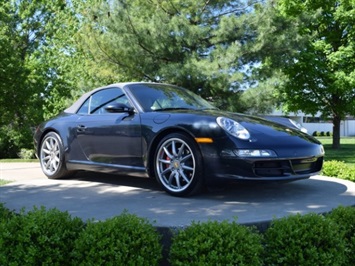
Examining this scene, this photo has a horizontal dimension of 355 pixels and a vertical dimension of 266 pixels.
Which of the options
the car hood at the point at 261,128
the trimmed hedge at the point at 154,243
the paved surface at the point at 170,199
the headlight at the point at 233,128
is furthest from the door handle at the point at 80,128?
the trimmed hedge at the point at 154,243

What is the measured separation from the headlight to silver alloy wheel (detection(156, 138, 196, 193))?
0.42 meters

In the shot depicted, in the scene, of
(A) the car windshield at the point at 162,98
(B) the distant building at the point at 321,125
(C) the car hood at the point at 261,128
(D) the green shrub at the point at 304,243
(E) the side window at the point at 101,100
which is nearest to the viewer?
(D) the green shrub at the point at 304,243

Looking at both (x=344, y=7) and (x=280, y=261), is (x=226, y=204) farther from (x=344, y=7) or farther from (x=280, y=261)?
(x=344, y=7)

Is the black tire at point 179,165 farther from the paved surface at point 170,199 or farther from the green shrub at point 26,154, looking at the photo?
the green shrub at point 26,154

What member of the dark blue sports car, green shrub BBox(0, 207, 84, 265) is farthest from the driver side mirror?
green shrub BBox(0, 207, 84, 265)

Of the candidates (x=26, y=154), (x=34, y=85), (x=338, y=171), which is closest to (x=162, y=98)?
(x=338, y=171)

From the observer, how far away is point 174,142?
4.29 m

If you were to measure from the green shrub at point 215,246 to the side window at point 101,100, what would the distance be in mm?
2537

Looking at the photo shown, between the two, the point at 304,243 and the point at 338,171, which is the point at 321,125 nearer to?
the point at 338,171

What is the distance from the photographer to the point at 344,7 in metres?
21.5

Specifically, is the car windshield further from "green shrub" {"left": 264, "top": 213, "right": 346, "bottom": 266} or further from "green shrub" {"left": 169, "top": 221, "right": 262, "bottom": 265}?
"green shrub" {"left": 264, "top": 213, "right": 346, "bottom": 266}

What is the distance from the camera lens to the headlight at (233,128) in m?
4.03

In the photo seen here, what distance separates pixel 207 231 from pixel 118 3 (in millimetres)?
12329

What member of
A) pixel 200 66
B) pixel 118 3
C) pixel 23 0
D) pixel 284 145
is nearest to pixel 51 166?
pixel 284 145
